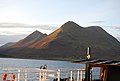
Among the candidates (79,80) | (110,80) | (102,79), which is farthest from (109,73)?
(79,80)

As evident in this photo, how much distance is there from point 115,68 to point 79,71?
344cm

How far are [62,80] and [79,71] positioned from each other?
5.02ft

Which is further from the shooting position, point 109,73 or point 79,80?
point 79,80

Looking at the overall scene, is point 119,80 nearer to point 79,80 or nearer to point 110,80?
point 110,80

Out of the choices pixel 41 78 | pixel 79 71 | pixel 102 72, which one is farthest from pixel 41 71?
pixel 102 72

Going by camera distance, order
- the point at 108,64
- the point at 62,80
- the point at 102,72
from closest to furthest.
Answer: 1. the point at 108,64
2. the point at 102,72
3. the point at 62,80

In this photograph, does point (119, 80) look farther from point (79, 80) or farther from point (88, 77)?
point (79, 80)

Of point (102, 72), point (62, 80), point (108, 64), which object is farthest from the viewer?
point (62, 80)

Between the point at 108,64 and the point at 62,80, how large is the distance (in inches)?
196

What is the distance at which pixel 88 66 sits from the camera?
69.2 ft

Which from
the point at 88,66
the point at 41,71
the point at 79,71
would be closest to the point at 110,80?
the point at 88,66

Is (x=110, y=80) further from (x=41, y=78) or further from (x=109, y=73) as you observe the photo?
(x=41, y=78)

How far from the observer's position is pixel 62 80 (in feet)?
77.7

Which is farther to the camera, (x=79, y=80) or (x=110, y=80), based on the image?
(x=79, y=80)
